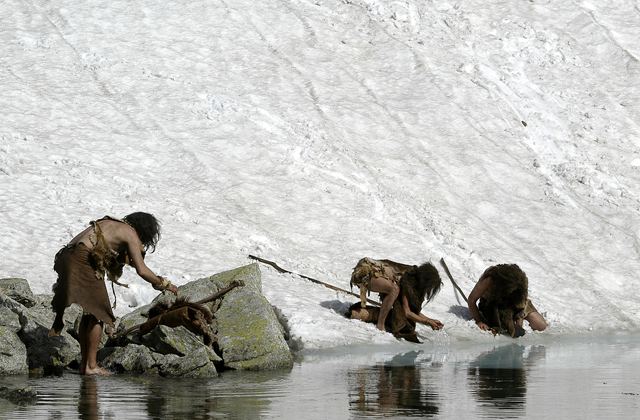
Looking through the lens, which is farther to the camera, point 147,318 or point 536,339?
point 536,339

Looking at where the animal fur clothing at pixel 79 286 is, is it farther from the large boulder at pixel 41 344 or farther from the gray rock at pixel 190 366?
the gray rock at pixel 190 366

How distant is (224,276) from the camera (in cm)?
998

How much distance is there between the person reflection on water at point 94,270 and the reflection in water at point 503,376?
3050 millimetres

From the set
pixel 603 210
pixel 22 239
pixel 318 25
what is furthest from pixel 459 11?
pixel 22 239

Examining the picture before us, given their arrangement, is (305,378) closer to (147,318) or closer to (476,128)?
(147,318)

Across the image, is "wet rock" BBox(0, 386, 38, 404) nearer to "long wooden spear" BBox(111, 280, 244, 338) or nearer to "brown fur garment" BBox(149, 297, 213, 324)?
"long wooden spear" BBox(111, 280, 244, 338)

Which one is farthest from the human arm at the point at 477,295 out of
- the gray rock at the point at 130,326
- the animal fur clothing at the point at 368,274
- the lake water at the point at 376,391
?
the gray rock at the point at 130,326

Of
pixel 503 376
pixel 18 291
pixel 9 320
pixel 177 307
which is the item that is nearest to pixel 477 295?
pixel 503 376

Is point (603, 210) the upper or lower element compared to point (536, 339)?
upper

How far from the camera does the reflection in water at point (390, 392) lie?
5551 mm

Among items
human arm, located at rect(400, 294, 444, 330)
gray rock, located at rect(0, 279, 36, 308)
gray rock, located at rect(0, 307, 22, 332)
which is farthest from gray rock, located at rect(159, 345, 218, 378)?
human arm, located at rect(400, 294, 444, 330)

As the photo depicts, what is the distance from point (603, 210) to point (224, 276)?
1044 cm

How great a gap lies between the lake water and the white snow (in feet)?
6.48

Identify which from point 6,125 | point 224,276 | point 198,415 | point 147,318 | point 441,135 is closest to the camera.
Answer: point 198,415
